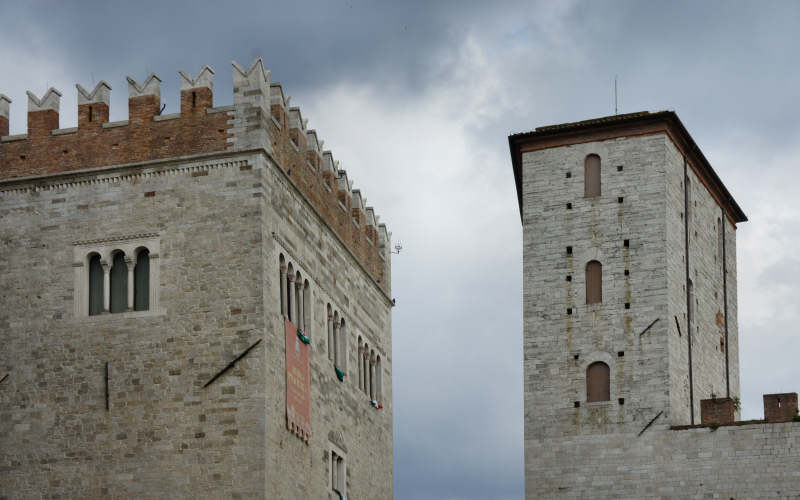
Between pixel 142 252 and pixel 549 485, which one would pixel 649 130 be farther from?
pixel 142 252

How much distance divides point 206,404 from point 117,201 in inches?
242

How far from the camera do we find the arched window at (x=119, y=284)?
4288 cm

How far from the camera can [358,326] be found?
167 ft

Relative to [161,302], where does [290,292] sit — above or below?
above

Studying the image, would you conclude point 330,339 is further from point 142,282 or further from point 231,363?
point 142,282

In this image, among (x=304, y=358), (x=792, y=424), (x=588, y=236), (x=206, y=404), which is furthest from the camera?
(x=588, y=236)

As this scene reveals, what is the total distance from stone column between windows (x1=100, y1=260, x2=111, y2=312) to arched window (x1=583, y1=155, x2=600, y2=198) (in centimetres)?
1749

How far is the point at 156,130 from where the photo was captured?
144ft

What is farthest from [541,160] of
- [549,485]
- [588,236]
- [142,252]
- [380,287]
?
[142,252]

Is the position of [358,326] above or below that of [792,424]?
above

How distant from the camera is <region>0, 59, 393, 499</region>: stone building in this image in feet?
136

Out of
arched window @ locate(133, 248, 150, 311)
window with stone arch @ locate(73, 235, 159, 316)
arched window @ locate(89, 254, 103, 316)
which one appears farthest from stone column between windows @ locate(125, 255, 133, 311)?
arched window @ locate(89, 254, 103, 316)

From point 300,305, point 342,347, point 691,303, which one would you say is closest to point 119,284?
point 300,305

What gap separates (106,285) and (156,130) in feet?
14.2
